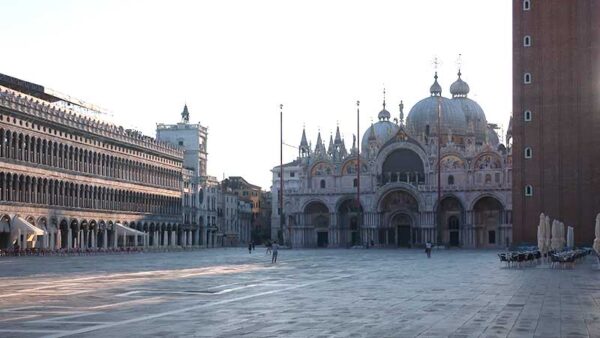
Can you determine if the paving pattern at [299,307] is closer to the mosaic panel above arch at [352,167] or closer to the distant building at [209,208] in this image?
the mosaic panel above arch at [352,167]

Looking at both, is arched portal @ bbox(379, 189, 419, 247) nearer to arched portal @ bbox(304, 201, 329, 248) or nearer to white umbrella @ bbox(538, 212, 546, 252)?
arched portal @ bbox(304, 201, 329, 248)

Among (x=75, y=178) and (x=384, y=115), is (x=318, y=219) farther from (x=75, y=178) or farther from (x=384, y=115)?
(x=75, y=178)

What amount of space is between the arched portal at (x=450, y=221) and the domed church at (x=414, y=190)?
0.39ft

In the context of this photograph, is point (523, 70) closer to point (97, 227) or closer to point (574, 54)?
point (574, 54)

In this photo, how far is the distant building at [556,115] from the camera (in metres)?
67.7

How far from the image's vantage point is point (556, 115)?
225 feet

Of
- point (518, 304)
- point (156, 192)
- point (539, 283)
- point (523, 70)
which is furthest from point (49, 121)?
point (518, 304)

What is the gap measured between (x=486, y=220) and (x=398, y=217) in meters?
10.9

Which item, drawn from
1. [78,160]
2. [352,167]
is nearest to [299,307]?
[78,160]

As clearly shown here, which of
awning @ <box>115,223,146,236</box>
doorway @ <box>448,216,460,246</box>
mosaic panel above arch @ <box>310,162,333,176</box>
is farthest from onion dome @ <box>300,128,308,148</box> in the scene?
awning @ <box>115,223,146,236</box>

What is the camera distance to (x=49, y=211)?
7375 centimetres

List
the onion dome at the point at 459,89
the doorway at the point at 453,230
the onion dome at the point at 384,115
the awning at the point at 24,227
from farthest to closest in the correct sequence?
the onion dome at the point at 384,115, the onion dome at the point at 459,89, the doorway at the point at 453,230, the awning at the point at 24,227

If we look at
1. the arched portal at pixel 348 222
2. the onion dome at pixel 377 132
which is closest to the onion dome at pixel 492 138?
the onion dome at pixel 377 132

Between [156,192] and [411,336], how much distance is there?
87597mm
